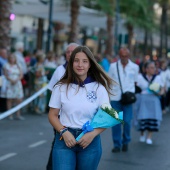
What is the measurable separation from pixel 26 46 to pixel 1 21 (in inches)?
1446

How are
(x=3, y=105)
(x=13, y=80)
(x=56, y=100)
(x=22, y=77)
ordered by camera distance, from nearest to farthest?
(x=56, y=100), (x=13, y=80), (x=3, y=105), (x=22, y=77)

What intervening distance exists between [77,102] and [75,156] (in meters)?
0.49

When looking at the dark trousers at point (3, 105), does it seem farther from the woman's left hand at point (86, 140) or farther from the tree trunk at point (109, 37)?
the tree trunk at point (109, 37)

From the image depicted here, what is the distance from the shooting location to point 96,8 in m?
36.4

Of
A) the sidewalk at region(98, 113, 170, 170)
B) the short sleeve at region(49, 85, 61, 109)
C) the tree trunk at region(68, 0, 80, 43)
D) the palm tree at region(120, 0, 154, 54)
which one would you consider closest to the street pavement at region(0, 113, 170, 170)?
the sidewalk at region(98, 113, 170, 170)

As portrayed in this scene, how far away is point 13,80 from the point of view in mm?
16172

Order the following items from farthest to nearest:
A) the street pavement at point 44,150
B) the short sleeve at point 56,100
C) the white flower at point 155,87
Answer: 1. the white flower at point 155,87
2. the street pavement at point 44,150
3. the short sleeve at point 56,100

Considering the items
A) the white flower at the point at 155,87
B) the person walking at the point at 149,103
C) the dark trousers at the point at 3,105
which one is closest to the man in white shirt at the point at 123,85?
the white flower at the point at 155,87

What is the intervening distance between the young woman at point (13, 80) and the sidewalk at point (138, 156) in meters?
3.39

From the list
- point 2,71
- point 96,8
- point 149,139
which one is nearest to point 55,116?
point 149,139

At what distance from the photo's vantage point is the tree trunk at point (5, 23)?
19.0m

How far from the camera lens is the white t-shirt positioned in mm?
5734

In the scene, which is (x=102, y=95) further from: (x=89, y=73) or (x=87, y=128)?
(x=87, y=128)

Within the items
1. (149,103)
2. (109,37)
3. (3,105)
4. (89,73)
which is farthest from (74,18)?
(89,73)
